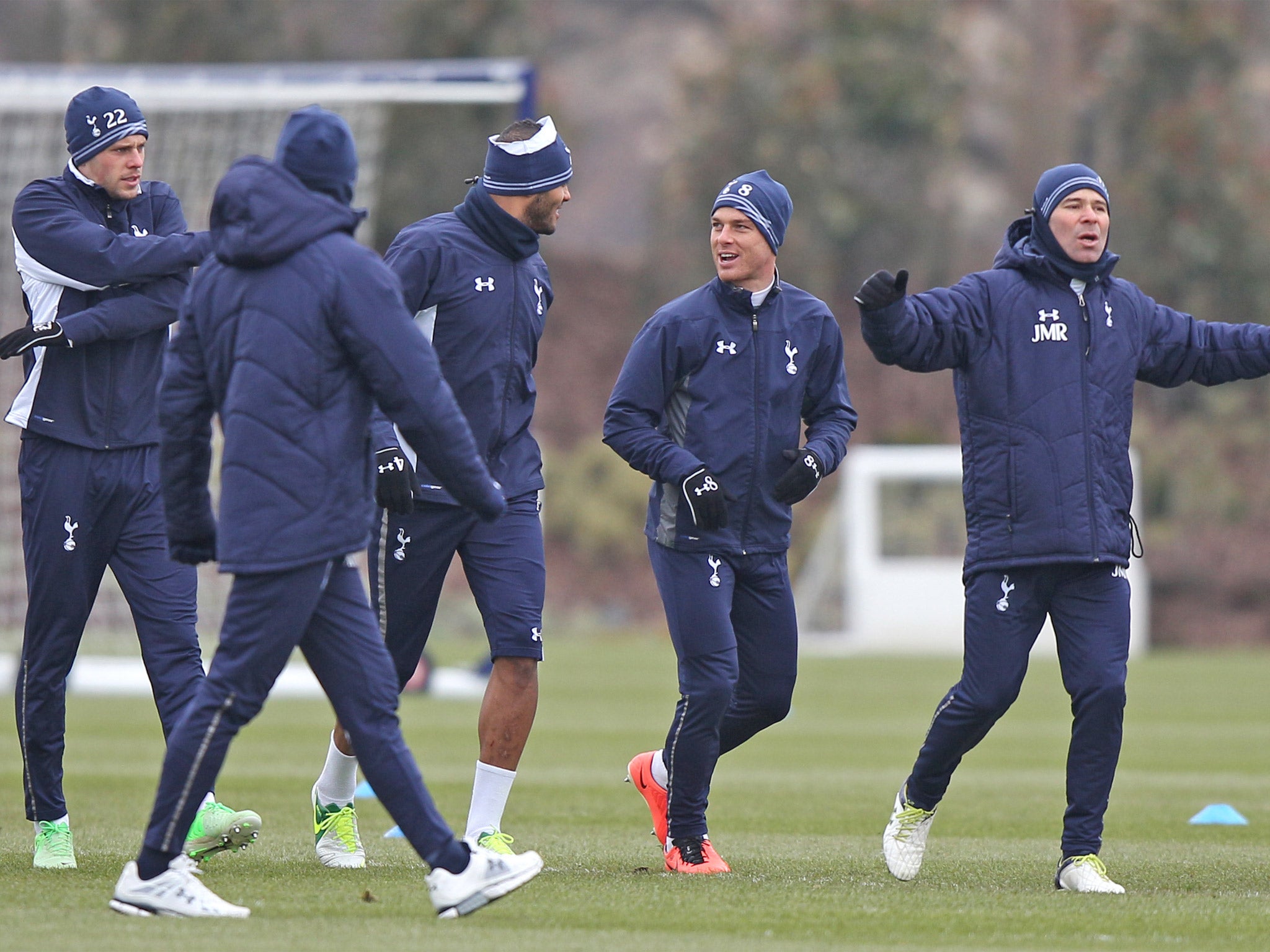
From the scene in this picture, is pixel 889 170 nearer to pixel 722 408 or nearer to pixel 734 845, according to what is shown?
pixel 734 845

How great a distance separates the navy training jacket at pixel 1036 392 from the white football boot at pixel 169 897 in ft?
9.15

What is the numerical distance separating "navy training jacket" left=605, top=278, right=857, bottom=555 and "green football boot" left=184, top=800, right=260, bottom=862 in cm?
172

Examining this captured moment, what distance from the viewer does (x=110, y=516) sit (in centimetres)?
694

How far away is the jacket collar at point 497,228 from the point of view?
7062mm

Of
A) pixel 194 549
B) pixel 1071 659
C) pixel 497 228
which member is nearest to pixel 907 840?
pixel 1071 659

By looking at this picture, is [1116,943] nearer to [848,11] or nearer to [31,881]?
[31,881]

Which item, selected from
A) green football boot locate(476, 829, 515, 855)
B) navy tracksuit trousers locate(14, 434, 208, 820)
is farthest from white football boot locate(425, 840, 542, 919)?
navy tracksuit trousers locate(14, 434, 208, 820)

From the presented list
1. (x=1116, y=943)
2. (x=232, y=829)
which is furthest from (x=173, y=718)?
(x=1116, y=943)

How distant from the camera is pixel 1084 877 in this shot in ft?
21.9

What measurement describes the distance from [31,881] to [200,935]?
140 centimetres

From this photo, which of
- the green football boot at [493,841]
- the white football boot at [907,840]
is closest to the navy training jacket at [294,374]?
the green football boot at [493,841]

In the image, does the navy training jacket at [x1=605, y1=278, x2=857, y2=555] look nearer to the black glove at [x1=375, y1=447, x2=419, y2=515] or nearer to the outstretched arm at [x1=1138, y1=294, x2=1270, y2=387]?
the black glove at [x1=375, y1=447, x2=419, y2=515]

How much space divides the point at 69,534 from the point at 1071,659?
3.45 metres

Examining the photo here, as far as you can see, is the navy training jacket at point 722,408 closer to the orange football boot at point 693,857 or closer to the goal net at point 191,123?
the orange football boot at point 693,857
